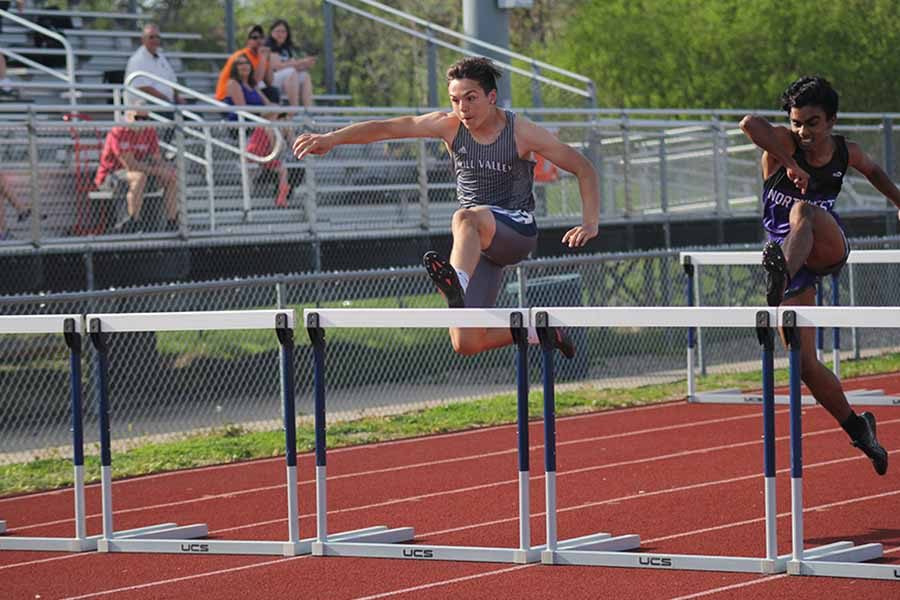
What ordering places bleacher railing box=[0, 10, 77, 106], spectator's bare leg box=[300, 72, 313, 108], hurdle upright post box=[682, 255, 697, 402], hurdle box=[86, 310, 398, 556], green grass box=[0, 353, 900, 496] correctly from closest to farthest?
hurdle box=[86, 310, 398, 556], green grass box=[0, 353, 900, 496], hurdle upright post box=[682, 255, 697, 402], bleacher railing box=[0, 10, 77, 106], spectator's bare leg box=[300, 72, 313, 108]

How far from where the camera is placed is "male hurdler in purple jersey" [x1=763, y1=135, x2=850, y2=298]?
8945 millimetres

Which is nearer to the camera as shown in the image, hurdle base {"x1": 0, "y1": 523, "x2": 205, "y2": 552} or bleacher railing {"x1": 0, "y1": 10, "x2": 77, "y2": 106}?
hurdle base {"x1": 0, "y1": 523, "x2": 205, "y2": 552}

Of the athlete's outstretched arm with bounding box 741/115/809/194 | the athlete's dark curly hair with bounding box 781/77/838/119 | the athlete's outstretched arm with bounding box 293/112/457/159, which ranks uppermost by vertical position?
the athlete's dark curly hair with bounding box 781/77/838/119

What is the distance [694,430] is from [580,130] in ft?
27.0

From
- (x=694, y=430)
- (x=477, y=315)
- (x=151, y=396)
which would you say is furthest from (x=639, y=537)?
(x=151, y=396)

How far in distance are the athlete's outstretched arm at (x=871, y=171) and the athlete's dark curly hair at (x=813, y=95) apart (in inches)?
11.1

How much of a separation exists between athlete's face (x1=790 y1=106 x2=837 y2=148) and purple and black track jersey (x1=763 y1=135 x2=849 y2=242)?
107 millimetres

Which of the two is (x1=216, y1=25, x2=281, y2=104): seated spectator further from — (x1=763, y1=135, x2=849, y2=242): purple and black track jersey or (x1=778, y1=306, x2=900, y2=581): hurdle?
(x1=778, y1=306, x2=900, y2=581): hurdle

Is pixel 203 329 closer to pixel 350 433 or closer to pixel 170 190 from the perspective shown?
pixel 350 433

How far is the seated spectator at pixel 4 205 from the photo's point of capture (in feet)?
49.9

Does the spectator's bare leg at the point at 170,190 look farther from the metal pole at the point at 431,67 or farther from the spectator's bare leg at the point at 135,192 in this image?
the metal pole at the point at 431,67

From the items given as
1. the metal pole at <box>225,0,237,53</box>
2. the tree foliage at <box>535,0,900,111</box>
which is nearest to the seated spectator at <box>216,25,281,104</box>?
the metal pole at <box>225,0,237,53</box>

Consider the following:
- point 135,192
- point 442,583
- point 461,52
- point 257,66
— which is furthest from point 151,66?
point 442,583

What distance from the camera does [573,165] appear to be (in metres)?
8.52
